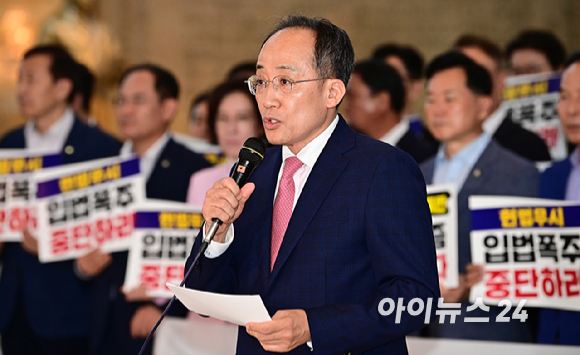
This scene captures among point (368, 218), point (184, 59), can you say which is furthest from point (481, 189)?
point (184, 59)

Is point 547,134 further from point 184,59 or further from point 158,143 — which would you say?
point 184,59

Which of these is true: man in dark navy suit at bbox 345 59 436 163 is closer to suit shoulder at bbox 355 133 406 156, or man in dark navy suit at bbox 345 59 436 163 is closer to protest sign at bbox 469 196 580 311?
protest sign at bbox 469 196 580 311

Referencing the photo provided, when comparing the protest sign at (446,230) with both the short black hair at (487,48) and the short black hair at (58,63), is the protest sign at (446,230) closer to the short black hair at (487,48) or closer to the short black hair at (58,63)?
the short black hair at (487,48)

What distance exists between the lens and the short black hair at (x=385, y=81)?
4.29 m

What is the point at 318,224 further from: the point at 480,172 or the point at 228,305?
the point at 480,172

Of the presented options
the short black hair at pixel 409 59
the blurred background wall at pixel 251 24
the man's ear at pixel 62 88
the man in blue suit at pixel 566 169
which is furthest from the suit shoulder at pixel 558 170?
the blurred background wall at pixel 251 24

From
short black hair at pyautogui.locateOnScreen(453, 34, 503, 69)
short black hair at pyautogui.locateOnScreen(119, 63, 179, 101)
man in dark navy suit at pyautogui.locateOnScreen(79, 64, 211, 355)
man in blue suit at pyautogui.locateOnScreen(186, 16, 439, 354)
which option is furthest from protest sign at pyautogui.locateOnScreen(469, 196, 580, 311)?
short black hair at pyautogui.locateOnScreen(119, 63, 179, 101)

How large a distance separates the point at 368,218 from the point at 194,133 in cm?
436

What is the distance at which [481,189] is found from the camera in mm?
3221

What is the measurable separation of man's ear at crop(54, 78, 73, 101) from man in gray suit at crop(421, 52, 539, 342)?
7.83 feet

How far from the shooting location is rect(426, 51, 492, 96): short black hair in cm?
346

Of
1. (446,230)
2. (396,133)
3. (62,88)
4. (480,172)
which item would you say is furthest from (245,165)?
(62,88)

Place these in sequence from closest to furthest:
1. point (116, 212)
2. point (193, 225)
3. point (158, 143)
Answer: point (193, 225), point (116, 212), point (158, 143)

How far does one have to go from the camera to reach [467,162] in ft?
11.2
